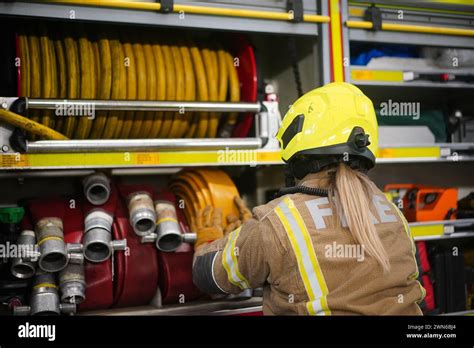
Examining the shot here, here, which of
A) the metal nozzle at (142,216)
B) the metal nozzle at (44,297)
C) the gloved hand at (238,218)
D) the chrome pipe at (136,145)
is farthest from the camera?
the gloved hand at (238,218)

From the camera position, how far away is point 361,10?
321 cm

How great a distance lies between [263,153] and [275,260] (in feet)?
3.45

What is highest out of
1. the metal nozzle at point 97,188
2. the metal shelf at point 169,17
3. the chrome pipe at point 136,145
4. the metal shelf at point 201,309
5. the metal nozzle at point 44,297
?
the metal shelf at point 169,17

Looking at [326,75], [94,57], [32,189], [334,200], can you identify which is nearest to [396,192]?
[326,75]

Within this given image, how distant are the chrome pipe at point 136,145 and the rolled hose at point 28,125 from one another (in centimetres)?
5

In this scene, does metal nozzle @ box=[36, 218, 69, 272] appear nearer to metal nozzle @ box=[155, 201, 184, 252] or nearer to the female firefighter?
metal nozzle @ box=[155, 201, 184, 252]

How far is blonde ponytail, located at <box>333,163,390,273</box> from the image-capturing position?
6.39ft

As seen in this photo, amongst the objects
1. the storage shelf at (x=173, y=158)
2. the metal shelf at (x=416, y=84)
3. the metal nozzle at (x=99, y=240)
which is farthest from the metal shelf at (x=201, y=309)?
the metal shelf at (x=416, y=84)

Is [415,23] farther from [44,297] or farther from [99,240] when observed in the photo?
[44,297]

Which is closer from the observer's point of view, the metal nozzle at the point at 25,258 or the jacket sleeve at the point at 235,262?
the jacket sleeve at the point at 235,262

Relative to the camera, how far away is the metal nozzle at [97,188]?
270cm

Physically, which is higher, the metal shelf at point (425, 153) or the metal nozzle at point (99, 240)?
the metal shelf at point (425, 153)

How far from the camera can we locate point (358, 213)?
1.98 meters

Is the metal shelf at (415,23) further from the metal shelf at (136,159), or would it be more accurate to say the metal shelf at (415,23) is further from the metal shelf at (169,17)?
the metal shelf at (136,159)
